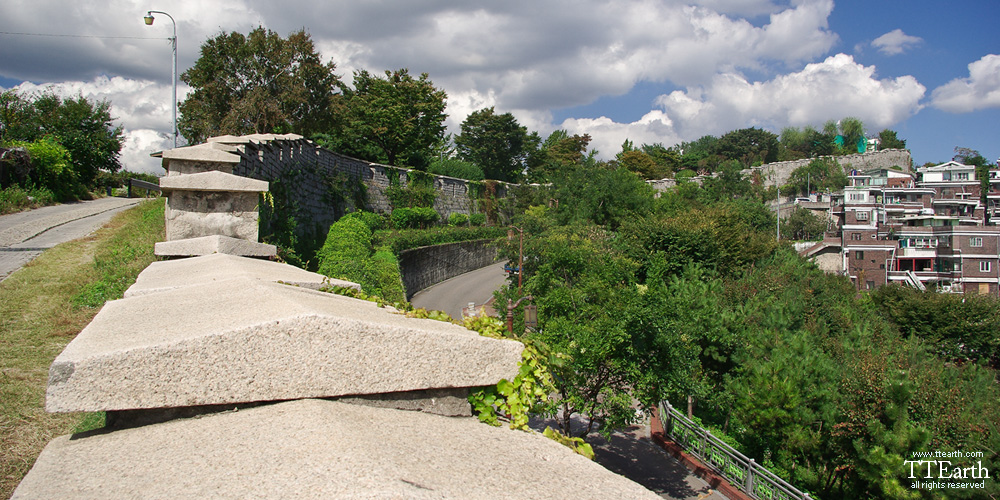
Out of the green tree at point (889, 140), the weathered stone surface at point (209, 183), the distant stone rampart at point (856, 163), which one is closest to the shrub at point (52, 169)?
the weathered stone surface at point (209, 183)

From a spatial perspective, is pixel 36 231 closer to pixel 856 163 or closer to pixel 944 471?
pixel 944 471

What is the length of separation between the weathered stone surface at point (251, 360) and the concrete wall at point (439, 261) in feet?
68.7

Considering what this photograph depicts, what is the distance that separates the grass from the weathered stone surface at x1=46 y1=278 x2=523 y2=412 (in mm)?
974

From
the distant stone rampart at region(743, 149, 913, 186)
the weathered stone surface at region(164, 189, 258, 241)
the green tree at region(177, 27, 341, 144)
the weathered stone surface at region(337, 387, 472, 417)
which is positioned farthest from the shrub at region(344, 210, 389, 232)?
the distant stone rampart at region(743, 149, 913, 186)

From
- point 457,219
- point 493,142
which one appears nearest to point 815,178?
point 493,142

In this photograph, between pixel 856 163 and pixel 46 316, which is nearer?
pixel 46 316

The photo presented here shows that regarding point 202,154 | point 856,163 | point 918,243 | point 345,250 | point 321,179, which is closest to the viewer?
point 202,154

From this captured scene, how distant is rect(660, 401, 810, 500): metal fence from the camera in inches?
426

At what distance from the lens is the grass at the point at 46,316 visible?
267cm

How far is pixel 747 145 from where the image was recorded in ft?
278

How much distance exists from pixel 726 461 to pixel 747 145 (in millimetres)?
82451

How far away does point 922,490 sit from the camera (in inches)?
386

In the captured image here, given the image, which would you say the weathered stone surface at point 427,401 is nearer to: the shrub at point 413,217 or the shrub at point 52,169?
the shrub at point 52,169

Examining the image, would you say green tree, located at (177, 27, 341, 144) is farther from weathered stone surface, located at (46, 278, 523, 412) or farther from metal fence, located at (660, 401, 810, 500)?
weathered stone surface, located at (46, 278, 523, 412)
